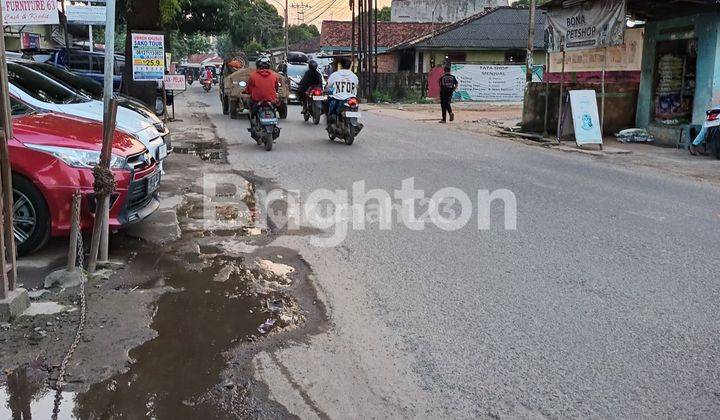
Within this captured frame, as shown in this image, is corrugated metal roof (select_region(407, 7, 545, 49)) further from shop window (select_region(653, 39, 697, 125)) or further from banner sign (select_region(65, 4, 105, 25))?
shop window (select_region(653, 39, 697, 125))

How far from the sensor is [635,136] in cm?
1584

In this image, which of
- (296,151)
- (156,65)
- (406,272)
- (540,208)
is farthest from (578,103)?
(406,272)

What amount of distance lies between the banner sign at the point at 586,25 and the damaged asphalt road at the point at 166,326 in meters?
11.0

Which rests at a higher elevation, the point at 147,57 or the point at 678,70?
the point at 147,57

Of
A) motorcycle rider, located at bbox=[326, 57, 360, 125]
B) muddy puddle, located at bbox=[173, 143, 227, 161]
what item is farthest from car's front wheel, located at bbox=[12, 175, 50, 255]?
motorcycle rider, located at bbox=[326, 57, 360, 125]

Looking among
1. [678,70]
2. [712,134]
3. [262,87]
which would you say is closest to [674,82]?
[678,70]

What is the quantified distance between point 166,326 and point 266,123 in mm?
8546

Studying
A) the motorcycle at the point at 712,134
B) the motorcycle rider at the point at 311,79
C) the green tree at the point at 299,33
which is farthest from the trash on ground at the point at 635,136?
the green tree at the point at 299,33

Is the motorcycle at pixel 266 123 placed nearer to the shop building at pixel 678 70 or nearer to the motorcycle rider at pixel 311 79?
the motorcycle rider at pixel 311 79

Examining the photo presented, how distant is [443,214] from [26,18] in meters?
6.75

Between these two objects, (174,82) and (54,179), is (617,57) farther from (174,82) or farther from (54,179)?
(54,179)

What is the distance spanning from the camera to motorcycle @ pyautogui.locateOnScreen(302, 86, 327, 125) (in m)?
17.0

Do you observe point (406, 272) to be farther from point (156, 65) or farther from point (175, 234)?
point (156, 65)

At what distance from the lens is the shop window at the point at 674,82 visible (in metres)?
15.3
